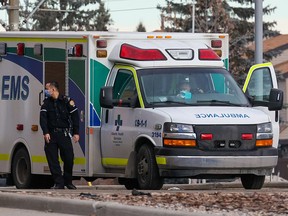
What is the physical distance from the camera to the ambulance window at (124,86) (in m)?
17.3

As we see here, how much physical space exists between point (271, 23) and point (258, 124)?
164ft

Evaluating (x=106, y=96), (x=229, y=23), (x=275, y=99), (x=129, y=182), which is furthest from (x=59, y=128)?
(x=229, y=23)

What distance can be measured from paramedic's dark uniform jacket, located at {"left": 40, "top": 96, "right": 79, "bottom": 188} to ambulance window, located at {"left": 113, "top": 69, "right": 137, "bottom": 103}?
72 centimetres

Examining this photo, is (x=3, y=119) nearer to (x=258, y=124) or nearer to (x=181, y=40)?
(x=181, y=40)

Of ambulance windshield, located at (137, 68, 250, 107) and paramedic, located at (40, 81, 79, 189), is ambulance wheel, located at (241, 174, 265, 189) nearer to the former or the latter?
ambulance windshield, located at (137, 68, 250, 107)

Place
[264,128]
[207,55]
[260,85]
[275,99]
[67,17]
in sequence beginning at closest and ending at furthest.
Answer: [264,128]
[275,99]
[207,55]
[260,85]
[67,17]

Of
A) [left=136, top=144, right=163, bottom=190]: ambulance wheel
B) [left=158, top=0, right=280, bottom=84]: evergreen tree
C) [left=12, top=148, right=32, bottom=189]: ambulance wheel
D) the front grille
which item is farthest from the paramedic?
[left=158, top=0, right=280, bottom=84]: evergreen tree

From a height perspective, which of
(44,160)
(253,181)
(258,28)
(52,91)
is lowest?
(253,181)

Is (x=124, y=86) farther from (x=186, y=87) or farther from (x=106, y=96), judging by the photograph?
(x=186, y=87)

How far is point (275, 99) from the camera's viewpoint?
17594mm

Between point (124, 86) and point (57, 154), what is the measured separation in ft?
4.81

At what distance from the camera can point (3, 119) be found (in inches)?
767

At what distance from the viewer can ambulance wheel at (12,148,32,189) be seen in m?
19.0

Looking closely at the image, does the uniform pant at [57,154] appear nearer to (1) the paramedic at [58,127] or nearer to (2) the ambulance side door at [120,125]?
(1) the paramedic at [58,127]
